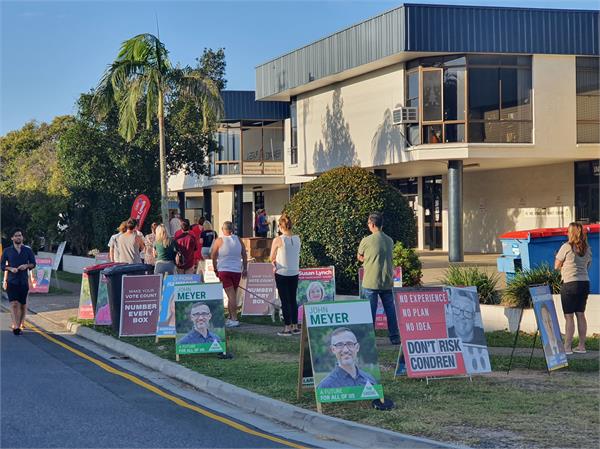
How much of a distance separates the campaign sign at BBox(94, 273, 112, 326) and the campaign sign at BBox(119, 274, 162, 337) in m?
1.70

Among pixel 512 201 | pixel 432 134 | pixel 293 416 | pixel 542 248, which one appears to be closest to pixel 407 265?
pixel 542 248

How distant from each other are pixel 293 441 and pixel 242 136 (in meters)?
36.4

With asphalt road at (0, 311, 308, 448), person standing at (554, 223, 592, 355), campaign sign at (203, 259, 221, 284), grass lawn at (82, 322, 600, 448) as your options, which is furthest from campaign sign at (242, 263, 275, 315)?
person standing at (554, 223, 592, 355)

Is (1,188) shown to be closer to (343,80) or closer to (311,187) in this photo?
(343,80)

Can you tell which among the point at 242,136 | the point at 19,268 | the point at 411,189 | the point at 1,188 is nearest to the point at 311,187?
the point at 19,268

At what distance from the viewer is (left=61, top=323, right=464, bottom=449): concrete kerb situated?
295 inches

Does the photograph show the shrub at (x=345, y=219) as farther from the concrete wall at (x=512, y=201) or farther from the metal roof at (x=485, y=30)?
the concrete wall at (x=512, y=201)

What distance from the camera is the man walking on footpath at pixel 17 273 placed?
15477 millimetres

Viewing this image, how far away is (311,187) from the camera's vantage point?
1939 cm

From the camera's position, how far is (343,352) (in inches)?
353

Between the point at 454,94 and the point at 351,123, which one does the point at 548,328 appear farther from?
the point at 351,123

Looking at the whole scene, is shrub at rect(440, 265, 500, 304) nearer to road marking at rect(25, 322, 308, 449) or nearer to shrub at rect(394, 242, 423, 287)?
shrub at rect(394, 242, 423, 287)

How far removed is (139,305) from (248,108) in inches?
1169

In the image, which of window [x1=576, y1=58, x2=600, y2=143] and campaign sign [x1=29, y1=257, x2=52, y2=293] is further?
window [x1=576, y1=58, x2=600, y2=143]
